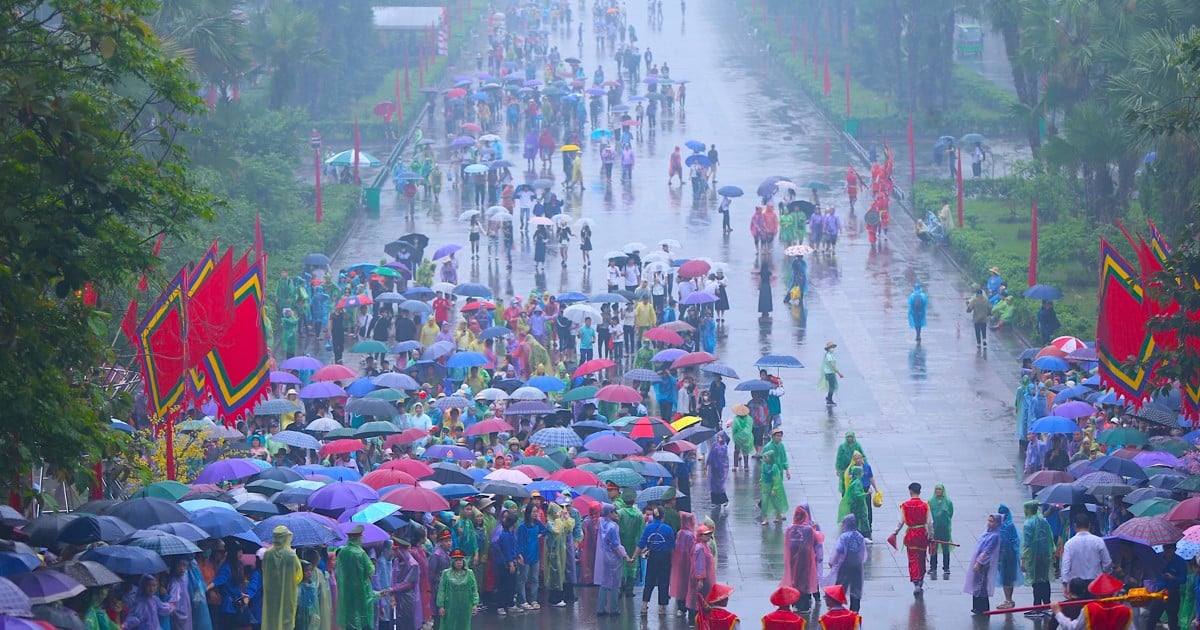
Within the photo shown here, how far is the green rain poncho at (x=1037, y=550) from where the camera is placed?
71.8 ft

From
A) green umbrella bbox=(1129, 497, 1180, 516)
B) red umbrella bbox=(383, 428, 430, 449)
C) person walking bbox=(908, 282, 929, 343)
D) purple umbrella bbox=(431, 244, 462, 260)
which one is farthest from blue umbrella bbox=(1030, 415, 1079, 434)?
purple umbrella bbox=(431, 244, 462, 260)

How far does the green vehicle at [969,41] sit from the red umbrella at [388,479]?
6187 centimetres

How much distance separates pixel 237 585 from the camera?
19516 millimetres

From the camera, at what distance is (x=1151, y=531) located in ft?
67.1

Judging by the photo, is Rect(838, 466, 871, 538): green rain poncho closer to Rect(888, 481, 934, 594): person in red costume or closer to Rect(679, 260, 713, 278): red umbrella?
Rect(888, 481, 934, 594): person in red costume

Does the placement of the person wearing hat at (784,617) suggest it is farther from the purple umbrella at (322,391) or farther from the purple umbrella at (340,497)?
→ the purple umbrella at (322,391)

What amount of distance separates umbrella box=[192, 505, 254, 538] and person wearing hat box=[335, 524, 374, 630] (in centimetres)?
106

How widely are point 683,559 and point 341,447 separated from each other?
5.86m

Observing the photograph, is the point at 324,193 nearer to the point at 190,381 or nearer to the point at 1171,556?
the point at 190,381

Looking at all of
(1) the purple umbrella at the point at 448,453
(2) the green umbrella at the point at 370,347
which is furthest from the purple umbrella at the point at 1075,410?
(2) the green umbrella at the point at 370,347

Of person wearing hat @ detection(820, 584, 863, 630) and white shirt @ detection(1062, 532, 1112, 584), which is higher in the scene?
person wearing hat @ detection(820, 584, 863, 630)

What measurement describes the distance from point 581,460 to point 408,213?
2506cm

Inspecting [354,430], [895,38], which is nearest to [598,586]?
[354,430]

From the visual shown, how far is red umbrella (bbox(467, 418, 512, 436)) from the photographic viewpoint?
2716 centimetres
